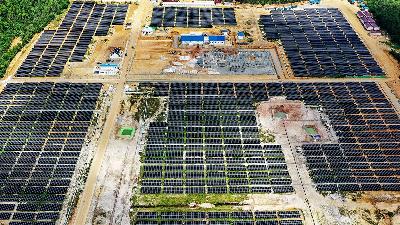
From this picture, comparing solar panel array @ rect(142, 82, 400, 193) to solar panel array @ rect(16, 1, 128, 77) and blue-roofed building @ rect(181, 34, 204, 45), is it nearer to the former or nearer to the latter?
blue-roofed building @ rect(181, 34, 204, 45)

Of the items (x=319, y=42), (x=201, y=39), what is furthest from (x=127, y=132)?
(x=319, y=42)

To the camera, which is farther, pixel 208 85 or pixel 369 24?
pixel 369 24

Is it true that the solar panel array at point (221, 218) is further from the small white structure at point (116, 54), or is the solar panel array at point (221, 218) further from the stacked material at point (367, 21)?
the stacked material at point (367, 21)

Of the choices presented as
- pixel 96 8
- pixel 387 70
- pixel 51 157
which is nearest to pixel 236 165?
pixel 51 157

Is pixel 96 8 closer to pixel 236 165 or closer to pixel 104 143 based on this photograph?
pixel 104 143

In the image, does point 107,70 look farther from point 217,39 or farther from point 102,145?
point 217,39

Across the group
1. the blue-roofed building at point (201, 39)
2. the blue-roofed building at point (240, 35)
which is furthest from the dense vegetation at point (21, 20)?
the blue-roofed building at point (240, 35)
